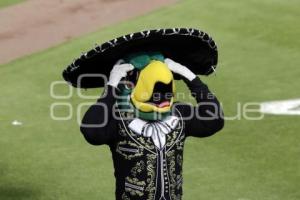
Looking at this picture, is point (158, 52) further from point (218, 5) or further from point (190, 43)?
point (218, 5)

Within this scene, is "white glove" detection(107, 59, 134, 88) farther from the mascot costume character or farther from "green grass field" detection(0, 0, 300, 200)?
"green grass field" detection(0, 0, 300, 200)

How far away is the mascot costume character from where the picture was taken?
22.0ft

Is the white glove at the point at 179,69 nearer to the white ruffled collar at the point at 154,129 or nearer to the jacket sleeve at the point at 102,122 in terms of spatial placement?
the white ruffled collar at the point at 154,129

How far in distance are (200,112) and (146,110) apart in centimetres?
54

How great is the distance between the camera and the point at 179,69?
6895mm

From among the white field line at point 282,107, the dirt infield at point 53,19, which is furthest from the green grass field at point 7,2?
the white field line at point 282,107

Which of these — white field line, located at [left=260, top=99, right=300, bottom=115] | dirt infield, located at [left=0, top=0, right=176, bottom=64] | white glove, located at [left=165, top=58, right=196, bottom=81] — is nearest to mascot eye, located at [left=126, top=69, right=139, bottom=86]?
white glove, located at [left=165, top=58, right=196, bottom=81]

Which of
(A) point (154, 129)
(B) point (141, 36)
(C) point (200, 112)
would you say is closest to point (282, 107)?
(C) point (200, 112)

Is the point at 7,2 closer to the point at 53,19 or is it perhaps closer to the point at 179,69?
the point at 53,19

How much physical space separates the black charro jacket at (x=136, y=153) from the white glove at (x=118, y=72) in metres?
0.10

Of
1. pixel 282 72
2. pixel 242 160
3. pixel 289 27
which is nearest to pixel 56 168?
pixel 242 160

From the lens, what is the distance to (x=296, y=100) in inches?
488

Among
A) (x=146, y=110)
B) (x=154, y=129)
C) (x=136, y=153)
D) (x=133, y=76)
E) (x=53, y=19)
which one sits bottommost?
(x=136, y=153)

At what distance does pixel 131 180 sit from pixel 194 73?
3.60ft
